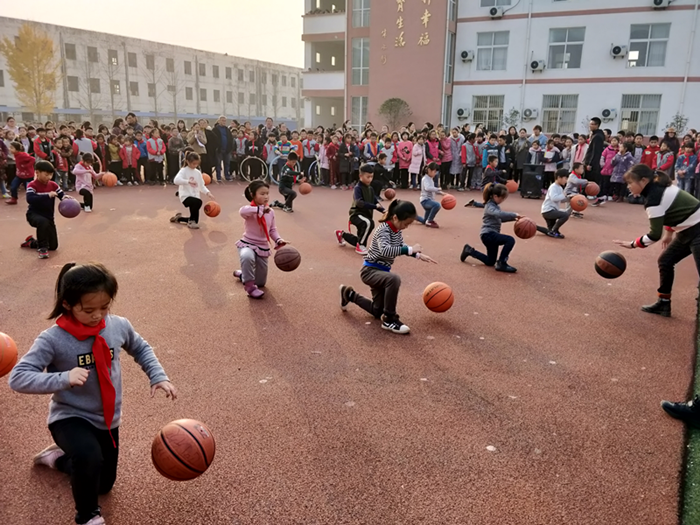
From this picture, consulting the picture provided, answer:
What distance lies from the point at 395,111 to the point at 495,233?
25.1 metres

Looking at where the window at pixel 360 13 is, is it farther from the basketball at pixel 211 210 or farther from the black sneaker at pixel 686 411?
the black sneaker at pixel 686 411

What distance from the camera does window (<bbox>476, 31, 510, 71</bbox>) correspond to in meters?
31.0

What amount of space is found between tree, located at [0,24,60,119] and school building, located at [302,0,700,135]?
27916mm

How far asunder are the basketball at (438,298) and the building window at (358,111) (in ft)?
99.8

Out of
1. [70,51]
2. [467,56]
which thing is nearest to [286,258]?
[467,56]

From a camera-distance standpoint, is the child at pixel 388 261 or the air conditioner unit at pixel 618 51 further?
the air conditioner unit at pixel 618 51

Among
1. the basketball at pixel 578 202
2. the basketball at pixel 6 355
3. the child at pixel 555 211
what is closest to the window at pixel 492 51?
the basketball at pixel 578 202

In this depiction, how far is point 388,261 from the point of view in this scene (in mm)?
6270

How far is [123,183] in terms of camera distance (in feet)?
61.3

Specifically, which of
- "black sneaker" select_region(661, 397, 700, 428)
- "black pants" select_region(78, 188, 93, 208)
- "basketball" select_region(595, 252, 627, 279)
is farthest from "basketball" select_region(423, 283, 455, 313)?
"black pants" select_region(78, 188, 93, 208)

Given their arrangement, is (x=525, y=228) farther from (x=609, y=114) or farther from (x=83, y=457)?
(x=609, y=114)

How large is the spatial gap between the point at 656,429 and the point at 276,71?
249 feet

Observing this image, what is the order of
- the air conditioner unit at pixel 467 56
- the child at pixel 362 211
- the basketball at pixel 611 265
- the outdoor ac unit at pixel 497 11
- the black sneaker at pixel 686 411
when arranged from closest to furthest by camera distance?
the black sneaker at pixel 686 411 → the basketball at pixel 611 265 → the child at pixel 362 211 → the outdoor ac unit at pixel 497 11 → the air conditioner unit at pixel 467 56

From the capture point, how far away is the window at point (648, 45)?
1092 inches
